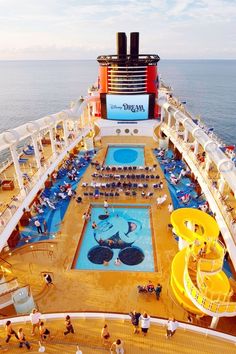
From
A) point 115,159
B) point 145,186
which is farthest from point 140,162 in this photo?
point 145,186

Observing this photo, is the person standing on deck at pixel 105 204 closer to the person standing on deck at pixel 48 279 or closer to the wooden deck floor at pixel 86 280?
the wooden deck floor at pixel 86 280

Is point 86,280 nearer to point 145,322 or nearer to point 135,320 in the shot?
point 135,320

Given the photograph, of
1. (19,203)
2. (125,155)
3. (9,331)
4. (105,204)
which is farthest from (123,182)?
(9,331)

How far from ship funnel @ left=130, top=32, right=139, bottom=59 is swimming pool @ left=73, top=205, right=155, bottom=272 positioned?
76.3 feet

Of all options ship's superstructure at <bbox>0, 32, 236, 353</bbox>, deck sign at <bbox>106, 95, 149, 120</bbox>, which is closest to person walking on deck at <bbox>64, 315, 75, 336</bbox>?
ship's superstructure at <bbox>0, 32, 236, 353</bbox>

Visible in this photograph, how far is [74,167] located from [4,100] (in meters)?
89.9

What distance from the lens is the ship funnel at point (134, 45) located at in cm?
3459

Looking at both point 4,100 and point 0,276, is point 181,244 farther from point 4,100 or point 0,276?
point 4,100

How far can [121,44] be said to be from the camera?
115ft

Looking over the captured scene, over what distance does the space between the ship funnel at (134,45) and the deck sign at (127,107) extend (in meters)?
5.49

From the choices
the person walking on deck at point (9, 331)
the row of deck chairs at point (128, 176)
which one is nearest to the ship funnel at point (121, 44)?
the row of deck chairs at point (128, 176)

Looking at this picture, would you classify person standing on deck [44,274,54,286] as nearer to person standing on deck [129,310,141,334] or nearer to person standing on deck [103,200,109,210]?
person standing on deck [129,310,141,334]

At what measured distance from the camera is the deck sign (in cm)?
3638

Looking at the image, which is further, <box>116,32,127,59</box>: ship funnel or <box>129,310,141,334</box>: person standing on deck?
<box>116,32,127,59</box>: ship funnel
